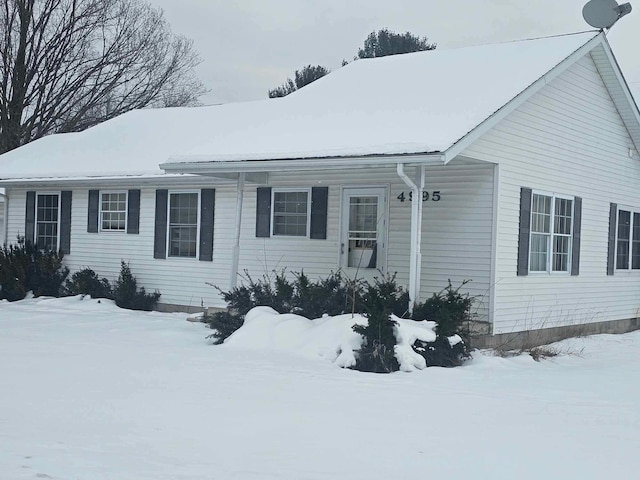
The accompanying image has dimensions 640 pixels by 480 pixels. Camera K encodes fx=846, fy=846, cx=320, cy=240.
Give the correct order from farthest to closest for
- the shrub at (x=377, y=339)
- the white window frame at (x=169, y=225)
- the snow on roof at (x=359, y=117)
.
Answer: the white window frame at (x=169, y=225)
the snow on roof at (x=359, y=117)
the shrub at (x=377, y=339)

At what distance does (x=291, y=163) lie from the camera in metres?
12.5

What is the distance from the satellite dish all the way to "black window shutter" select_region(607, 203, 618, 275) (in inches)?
141

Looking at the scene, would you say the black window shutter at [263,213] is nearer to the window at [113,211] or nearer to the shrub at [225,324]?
the shrub at [225,324]

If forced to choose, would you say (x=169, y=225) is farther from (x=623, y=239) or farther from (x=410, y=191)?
(x=623, y=239)

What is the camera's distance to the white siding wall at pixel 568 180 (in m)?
13.0

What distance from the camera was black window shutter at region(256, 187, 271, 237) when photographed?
15383 mm

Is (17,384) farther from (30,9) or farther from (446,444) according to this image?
(30,9)

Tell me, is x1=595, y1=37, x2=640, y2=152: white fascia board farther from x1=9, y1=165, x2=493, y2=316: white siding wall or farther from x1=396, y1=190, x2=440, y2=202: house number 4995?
x1=396, y1=190, x2=440, y2=202: house number 4995

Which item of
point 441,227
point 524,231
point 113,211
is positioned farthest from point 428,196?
point 113,211

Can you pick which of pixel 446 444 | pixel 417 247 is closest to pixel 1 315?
pixel 417 247

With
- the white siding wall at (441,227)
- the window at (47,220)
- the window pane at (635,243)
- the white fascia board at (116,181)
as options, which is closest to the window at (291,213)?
the white siding wall at (441,227)

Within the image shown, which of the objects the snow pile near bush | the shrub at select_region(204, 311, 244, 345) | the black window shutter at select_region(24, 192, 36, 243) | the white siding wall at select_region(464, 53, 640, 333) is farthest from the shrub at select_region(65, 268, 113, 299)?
the white siding wall at select_region(464, 53, 640, 333)

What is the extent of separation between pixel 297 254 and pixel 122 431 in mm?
8303

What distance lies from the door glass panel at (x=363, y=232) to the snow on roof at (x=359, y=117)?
4.77ft
